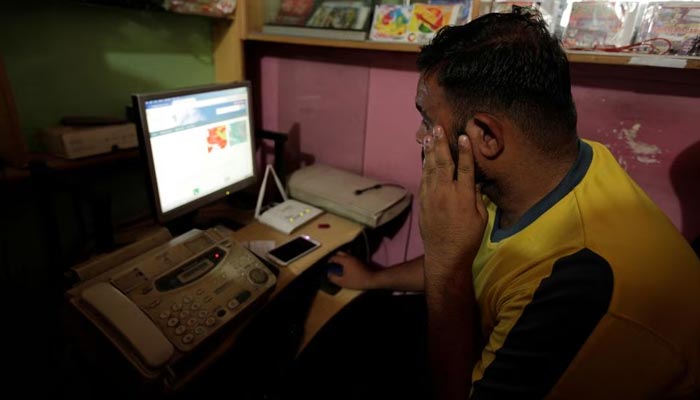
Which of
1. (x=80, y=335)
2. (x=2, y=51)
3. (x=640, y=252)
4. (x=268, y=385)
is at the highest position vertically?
(x=2, y=51)

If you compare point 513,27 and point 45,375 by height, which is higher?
point 513,27

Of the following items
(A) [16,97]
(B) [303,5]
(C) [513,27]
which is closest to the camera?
(C) [513,27]

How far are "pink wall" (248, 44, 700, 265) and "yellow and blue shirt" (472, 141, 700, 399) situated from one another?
61 cm

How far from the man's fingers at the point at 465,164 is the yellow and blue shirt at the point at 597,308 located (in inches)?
6.5

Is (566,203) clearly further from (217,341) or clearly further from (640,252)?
(217,341)

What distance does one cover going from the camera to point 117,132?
1.34 m

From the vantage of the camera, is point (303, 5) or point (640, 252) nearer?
point (640, 252)

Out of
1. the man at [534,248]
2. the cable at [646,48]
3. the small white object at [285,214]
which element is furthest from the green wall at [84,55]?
the cable at [646,48]

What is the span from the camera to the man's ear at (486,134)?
0.80 metres

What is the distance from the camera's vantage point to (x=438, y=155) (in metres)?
0.89

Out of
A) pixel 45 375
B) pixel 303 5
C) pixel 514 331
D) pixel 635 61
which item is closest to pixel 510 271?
pixel 514 331

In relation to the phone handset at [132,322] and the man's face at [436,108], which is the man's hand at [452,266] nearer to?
the man's face at [436,108]

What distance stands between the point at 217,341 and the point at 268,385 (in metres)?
0.18

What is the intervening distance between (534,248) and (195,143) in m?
1.02
